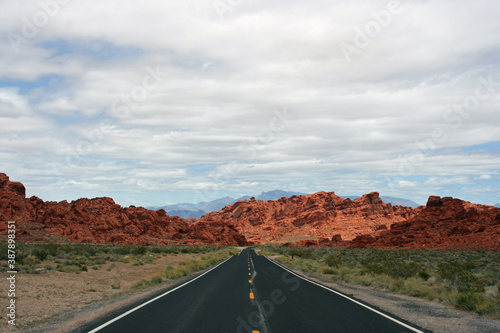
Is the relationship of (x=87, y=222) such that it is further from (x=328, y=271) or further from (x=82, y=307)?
(x=82, y=307)

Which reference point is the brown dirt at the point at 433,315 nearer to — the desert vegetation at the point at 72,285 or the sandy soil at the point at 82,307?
the sandy soil at the point at 82,307

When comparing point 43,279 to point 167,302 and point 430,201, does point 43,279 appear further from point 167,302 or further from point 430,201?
point 430,201

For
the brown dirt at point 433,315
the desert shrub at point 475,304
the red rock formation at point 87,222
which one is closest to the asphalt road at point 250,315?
the brown dirt at point 433,315

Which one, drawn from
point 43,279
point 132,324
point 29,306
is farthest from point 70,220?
point 132,324

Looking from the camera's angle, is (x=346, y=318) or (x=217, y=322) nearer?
(x=217, y=322)

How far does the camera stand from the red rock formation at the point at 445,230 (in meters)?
59.5

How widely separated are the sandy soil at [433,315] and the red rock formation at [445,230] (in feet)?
155

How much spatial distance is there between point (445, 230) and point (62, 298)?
71.5m

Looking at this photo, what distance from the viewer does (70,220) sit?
84062 millimetres

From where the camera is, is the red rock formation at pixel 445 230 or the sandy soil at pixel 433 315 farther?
the red rock formation at pixel 445 230

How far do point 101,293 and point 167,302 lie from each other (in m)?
6.44

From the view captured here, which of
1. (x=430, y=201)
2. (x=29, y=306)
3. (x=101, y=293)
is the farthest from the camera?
(x=430, y=201)

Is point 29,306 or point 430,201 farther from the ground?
point 430,201

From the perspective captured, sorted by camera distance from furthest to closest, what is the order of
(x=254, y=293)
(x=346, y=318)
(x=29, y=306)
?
(x=254, y=293), (x=29, y=306), (x=346, y=318)
